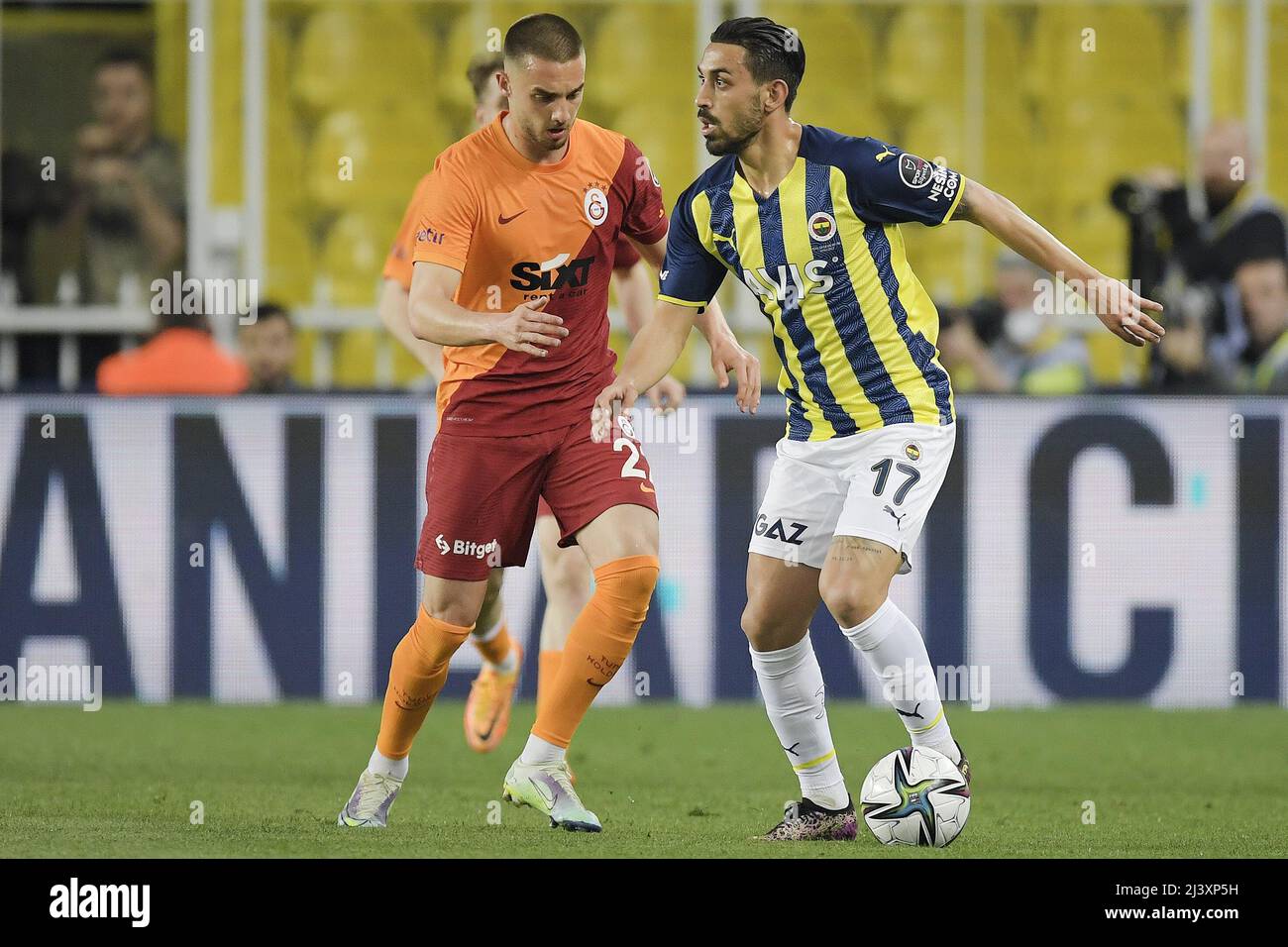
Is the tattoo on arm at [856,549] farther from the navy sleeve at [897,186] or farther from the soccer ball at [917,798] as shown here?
the navy sleeve at [897,186]

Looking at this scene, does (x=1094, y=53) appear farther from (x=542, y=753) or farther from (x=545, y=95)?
(x=542, y=753)

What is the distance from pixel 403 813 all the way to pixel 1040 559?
3.83 metres

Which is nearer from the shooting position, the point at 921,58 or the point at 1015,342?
the point at 1015,342

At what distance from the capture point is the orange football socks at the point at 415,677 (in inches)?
240

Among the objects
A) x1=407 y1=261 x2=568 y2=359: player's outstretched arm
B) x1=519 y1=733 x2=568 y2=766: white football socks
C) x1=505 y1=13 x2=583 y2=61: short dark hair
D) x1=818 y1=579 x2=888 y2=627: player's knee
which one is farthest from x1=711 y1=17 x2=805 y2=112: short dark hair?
x1=519 y1=733 x2=568 y2=766: white football socks

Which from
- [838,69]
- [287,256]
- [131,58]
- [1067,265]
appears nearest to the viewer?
[1067,265]

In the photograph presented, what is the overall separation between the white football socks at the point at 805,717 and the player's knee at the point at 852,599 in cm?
39

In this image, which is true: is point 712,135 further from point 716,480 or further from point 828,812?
point 716,480

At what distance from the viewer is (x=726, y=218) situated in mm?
5902

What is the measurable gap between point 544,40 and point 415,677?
188 cm

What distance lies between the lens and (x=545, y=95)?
5914mm

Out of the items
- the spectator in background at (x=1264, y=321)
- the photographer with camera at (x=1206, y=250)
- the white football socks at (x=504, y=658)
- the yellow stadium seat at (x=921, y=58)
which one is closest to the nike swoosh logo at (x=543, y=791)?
the white football socks at (x=504, y=658)

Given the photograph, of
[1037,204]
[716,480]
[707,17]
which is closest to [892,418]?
[716,480]

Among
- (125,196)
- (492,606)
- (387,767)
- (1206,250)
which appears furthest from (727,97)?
(125,196)
